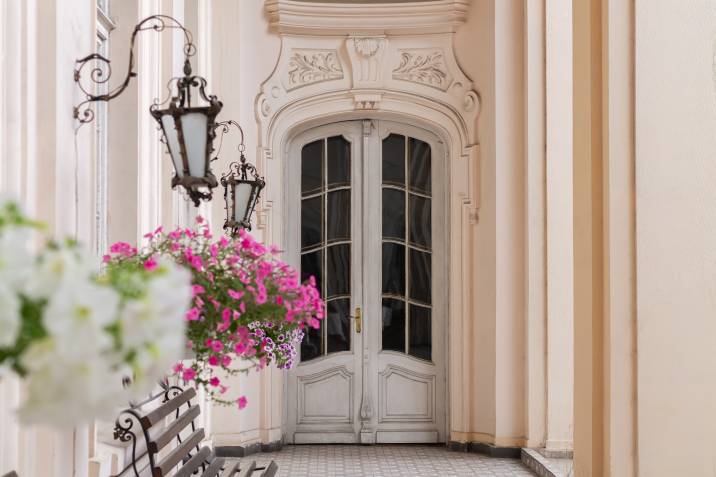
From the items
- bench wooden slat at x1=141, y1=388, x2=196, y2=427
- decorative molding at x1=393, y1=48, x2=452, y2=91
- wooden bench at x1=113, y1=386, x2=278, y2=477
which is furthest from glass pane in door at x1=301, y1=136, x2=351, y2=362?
bench wooden slat at x1=141, y1=388, x2=196, y2=427

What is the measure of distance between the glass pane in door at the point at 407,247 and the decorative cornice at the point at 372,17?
3.79ft

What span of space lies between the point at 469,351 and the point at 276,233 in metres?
2.28

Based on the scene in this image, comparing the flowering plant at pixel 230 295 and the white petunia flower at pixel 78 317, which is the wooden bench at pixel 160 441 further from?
the white petunia flower at pixel 78 317

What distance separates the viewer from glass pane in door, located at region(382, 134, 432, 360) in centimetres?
960

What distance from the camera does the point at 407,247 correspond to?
963 cm

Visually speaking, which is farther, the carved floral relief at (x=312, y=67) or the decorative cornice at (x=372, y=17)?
the carved floral relief at (x=312, y=67)

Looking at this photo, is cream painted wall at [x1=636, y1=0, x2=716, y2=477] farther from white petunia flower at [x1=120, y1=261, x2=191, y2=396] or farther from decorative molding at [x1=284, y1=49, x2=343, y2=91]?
decorative molding at [x1=284, y1=49, x2=343, y2=91]

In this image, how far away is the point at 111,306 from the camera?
4.51 ft

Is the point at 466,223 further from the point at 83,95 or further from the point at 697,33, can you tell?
the point at 83,95

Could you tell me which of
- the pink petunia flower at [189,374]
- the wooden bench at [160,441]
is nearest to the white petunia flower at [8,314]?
the pink petunia flower at [189,374]

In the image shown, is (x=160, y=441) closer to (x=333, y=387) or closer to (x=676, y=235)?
(x=676, y=235)

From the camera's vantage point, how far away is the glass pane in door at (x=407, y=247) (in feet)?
31.5

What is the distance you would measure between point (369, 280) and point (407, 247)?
1.75ft

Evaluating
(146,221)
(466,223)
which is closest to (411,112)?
(466,223)
